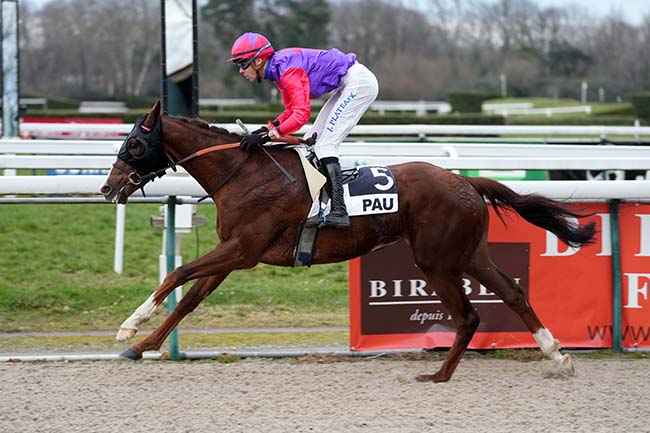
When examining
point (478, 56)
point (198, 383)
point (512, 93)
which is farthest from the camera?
point (478, 56)

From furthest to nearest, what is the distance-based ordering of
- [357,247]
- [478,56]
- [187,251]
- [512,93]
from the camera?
[478,56] < [512,93] < [187,251] < [357,247]

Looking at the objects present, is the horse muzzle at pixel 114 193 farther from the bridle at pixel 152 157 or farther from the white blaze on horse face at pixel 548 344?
the white blaze on horse face at pixel 548 344

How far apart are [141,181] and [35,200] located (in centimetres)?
83

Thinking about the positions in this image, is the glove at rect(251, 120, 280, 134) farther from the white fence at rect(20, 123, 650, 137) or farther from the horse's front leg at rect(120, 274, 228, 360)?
the white fence at rect(20, 123, 650, 137)

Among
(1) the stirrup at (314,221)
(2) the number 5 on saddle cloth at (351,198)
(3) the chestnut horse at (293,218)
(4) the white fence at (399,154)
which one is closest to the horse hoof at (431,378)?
(3) the chestnut horse at (293,218)

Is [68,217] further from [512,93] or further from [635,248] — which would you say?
[512,93]

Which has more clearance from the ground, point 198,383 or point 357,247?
point 357,247

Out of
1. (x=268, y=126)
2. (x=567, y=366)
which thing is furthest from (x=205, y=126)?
(x=567, y=366)

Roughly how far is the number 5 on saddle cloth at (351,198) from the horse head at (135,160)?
86cm

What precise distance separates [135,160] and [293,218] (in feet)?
3.12

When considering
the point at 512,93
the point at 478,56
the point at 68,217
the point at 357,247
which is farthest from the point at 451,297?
the point at 478,56

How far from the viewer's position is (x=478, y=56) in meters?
57.6

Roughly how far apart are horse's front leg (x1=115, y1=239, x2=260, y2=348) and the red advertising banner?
0.99 metres

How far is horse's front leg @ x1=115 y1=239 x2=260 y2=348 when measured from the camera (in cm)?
539
